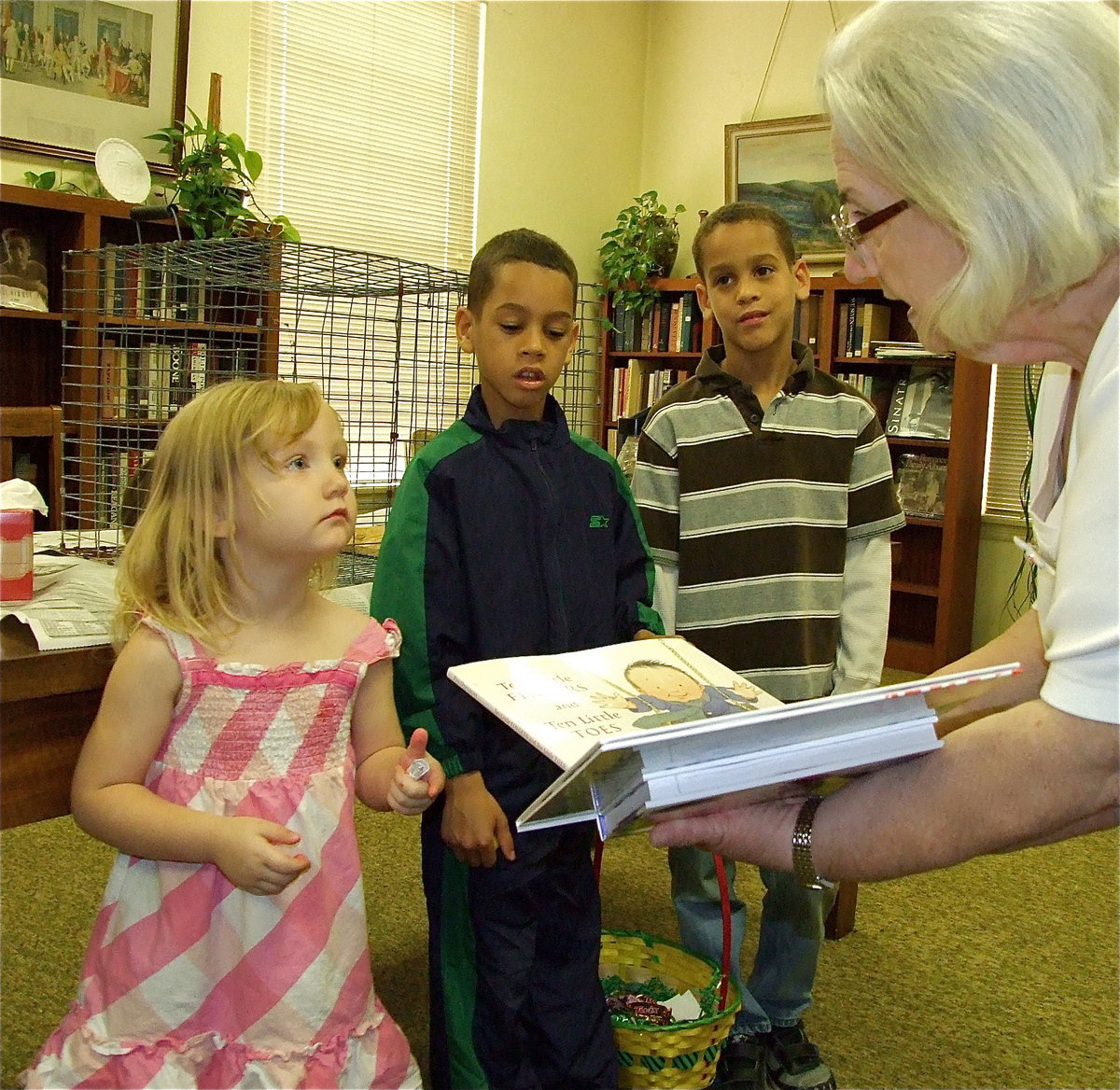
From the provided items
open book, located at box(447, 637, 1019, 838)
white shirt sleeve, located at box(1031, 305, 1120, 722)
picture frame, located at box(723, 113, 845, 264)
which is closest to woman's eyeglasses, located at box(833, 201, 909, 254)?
white shirt sleeve, located at box(1031, 305, 1120, 722)

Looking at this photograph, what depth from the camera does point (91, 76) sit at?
3.85m

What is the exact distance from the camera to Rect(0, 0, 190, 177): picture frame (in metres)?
3.68

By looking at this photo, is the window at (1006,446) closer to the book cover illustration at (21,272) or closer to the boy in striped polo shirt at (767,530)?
the boy in striped polo shirt at (767,530)

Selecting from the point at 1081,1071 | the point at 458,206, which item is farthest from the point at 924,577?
the point at 1081,1071

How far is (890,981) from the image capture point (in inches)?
79.4

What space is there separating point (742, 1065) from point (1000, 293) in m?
1.26

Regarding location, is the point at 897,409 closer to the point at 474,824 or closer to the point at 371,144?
the point at 371,144

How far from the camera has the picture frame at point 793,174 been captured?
498 centimetres

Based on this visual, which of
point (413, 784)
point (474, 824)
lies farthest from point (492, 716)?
point (413, 784)

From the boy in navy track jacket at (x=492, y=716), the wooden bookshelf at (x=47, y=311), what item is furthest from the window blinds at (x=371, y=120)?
the boy in navy track jacket at (x=492, y=716)

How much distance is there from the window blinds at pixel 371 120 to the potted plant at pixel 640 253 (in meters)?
0.73

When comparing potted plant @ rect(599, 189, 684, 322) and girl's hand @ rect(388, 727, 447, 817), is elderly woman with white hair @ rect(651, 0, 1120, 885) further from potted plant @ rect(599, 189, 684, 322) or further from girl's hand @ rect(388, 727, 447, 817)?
potted plant @ rect(599, 189, 684, 322)

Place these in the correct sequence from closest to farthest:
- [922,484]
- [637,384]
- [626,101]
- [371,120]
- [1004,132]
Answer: [1004,132]
[922,484]
[371,120]
[637,384]
[626,101]

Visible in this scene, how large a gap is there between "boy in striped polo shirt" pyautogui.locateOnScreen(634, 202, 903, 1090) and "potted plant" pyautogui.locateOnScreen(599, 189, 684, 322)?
3408 millimetres
